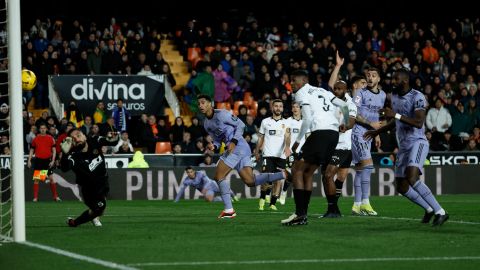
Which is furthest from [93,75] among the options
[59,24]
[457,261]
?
[457,261]

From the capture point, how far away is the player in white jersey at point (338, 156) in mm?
16295

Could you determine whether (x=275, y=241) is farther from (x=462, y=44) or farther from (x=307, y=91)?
(x=462, y=44)

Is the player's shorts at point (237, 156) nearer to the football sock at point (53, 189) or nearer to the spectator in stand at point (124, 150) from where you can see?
the football sock at point (53, 189)

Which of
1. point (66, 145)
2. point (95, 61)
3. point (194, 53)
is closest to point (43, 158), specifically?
point (95, 61)

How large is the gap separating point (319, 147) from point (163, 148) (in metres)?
15.9

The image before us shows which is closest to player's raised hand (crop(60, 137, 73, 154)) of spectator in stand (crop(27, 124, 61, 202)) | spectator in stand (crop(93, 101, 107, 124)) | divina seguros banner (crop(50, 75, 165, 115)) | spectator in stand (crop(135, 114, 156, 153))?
spectator in stand (crop(27, 124, 61, 202))

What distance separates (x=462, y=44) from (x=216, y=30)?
8.95m

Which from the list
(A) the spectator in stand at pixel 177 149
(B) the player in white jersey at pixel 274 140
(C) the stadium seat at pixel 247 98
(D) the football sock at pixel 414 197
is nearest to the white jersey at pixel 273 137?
(B) the player in white jersey at pixel 274 140

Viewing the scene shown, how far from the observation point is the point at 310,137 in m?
14.5

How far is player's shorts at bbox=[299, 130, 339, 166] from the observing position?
47.0 ft

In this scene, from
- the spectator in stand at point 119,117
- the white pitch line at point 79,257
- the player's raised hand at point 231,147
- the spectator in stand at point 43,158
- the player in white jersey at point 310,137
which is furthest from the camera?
the spectator in stand at point 119,117

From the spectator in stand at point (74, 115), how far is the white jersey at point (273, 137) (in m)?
8.15

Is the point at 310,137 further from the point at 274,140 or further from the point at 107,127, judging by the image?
the point at 107,127

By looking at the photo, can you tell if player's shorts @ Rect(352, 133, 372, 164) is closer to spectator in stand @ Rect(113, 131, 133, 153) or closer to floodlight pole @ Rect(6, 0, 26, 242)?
floodlight pole @ Rect(6, 0, 26, 242)
